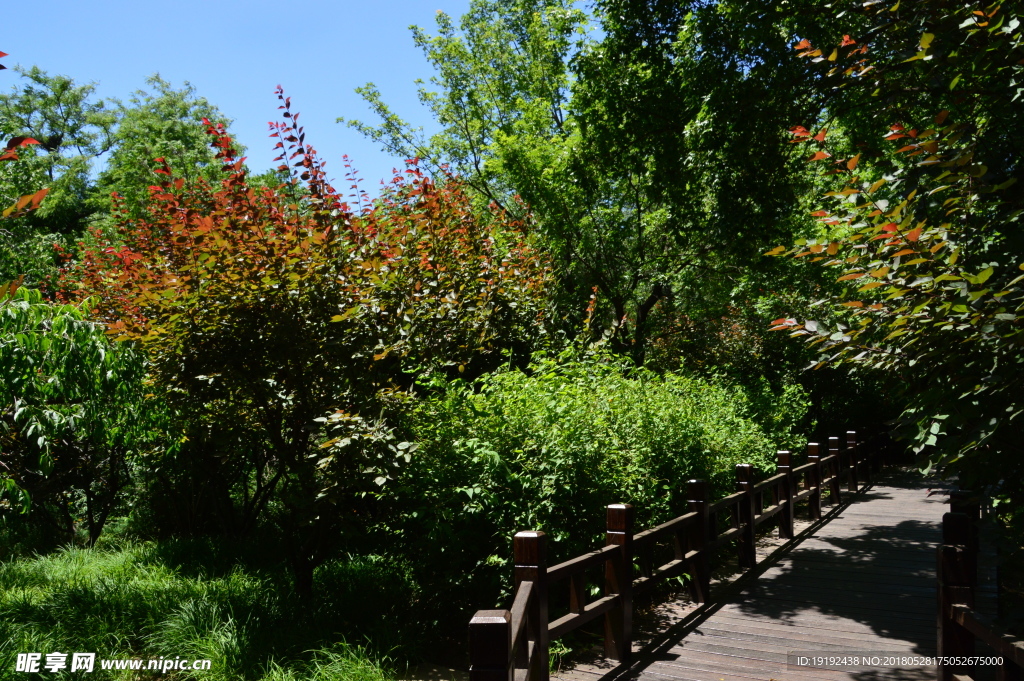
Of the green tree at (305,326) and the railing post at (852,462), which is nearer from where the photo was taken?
the green tree at (305,326)

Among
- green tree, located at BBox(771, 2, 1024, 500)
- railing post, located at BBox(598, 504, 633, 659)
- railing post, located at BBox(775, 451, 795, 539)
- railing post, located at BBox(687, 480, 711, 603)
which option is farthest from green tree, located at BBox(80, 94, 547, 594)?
railing post, located at BBox(775, 451, 795, 539)

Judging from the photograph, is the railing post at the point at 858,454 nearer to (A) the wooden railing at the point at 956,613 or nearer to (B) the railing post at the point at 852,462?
(B) the railing post at the point at 852,462

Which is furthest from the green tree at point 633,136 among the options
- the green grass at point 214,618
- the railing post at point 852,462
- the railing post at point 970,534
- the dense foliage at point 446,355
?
the green grass at point 214,618

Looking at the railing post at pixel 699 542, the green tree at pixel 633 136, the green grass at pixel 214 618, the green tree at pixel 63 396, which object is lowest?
the green grass at pixel 214 618

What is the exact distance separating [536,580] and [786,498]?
6858 millimetres

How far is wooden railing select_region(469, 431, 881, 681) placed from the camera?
3.88m

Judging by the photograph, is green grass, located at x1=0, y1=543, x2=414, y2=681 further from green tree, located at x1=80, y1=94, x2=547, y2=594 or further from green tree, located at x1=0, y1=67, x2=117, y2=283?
green tree, located at x1=0, y1=67, x2=117, y2=283

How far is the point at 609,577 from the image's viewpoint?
6277 mm

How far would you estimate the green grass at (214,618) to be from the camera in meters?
5.74

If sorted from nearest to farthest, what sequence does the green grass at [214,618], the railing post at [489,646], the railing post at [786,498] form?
the railing post at [489,646]
the green grass at [214,618]
the railing post at [786,498]

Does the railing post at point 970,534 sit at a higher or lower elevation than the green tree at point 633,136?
lower

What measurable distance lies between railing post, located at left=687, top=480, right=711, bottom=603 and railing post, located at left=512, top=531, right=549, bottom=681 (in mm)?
2928

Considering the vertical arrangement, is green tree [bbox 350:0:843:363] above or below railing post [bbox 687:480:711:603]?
above

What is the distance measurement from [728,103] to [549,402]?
16.1ft
